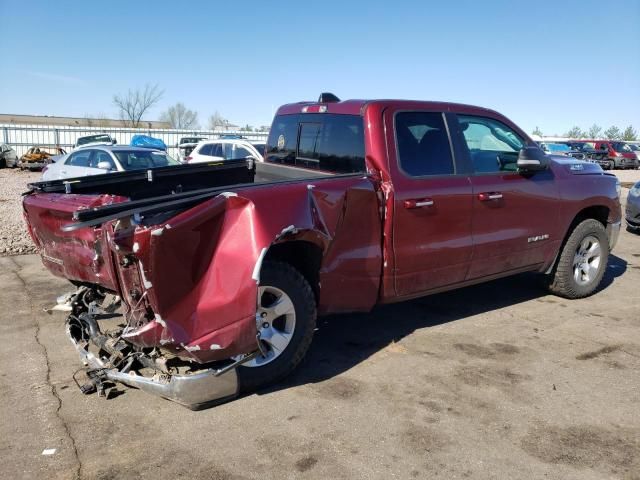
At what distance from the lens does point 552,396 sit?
3.87m

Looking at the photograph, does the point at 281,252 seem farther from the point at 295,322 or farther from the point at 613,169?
the point at 613,169

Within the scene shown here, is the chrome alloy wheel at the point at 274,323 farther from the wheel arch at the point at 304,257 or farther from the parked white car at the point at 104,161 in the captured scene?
the parked white car at the point at 104,161

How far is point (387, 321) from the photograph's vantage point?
5.43 meters

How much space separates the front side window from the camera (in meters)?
5.00

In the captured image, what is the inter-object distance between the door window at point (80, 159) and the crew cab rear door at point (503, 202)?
1133 centimetres

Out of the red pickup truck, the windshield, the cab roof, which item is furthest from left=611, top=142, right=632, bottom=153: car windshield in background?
the cab roof

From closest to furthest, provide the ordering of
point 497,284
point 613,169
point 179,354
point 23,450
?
point 23,450
point 179,354
point 497,284
point 613,169

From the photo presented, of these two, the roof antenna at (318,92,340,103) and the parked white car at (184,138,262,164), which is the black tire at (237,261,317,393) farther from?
the parked white car at (184,138,262,164)

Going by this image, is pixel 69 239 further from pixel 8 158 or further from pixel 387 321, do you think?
pixel 8 158

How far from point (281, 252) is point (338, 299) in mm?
607

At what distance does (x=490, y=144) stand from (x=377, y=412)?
2874 mm

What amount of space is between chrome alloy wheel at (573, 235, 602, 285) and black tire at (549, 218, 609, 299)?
0.08 ft

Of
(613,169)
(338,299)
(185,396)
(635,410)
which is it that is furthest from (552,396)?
(613,169)

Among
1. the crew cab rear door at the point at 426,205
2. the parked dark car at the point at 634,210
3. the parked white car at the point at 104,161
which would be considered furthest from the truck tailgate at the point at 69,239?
the parked dark car at the point at 634,210
